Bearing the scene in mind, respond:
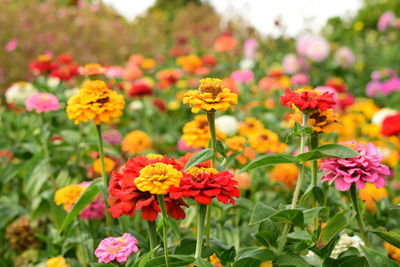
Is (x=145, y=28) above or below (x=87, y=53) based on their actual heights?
above

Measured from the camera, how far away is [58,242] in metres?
1.50

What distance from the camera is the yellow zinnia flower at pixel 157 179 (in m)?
0.83

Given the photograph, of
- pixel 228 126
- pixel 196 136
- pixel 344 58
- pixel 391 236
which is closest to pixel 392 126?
pixel 228 126

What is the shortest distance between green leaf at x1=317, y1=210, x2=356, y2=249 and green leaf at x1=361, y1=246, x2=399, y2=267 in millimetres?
64

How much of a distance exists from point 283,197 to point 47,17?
3.28m

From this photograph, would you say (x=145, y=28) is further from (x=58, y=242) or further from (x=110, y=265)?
(x=110, y=265)

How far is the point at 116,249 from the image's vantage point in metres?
0.95

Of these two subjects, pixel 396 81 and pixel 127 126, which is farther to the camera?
pixel 396 81

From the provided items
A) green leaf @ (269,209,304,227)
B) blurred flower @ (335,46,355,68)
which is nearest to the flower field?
green leaf @ (269,209,304,227)

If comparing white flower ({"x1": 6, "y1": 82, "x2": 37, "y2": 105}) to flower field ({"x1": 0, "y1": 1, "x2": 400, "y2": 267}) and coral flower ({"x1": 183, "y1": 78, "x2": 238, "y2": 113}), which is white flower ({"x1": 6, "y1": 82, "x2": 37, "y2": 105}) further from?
coral flower ({"x1": 183, "y1": 78, "x2": 238, "y2": 113})

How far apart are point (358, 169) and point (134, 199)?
0.49m

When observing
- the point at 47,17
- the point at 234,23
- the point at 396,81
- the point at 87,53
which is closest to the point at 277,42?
the point at 234,23

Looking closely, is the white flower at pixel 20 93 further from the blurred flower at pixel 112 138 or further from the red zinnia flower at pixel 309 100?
the red zinnia flower at pixel 309 100

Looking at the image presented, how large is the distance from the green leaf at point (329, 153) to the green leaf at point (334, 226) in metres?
0.14
